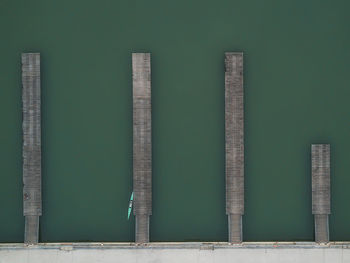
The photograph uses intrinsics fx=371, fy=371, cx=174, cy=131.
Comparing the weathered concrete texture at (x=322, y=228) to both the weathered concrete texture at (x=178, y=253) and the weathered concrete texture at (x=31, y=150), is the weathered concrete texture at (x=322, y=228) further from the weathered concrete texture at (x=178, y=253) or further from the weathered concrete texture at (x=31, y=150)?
the weathered concrete texture at (x=31, y=150)

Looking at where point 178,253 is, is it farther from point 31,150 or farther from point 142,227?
point 31,150

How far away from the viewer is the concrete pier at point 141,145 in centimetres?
1425

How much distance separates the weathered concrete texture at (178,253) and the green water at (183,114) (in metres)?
0.56

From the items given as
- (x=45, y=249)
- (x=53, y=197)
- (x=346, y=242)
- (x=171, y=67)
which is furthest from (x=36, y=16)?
(x=346, y=242)

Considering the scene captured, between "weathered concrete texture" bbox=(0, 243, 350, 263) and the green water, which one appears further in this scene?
the green water

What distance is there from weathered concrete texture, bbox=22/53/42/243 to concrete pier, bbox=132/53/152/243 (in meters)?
3.75

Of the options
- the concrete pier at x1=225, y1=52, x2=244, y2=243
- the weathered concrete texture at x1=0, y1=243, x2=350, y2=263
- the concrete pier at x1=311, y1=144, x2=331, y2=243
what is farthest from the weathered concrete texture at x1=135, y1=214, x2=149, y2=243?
the concrete pier at x1=311, y1=144, x2=331, y2=243

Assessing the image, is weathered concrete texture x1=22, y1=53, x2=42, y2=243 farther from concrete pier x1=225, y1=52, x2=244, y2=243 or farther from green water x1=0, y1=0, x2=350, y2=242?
concrete pier x1=225, y1=52, x2=244, y2=243

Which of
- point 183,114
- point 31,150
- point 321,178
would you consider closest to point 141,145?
point 183,114

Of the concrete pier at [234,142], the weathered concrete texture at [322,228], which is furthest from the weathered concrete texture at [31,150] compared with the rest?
the weathered concrete texture at [322,228]

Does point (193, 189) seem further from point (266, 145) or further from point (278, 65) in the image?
point (278, 65)

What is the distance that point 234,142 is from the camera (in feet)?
46.8

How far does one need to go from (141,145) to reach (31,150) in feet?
13.9

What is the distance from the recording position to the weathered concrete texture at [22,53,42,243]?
14297 millimetres
